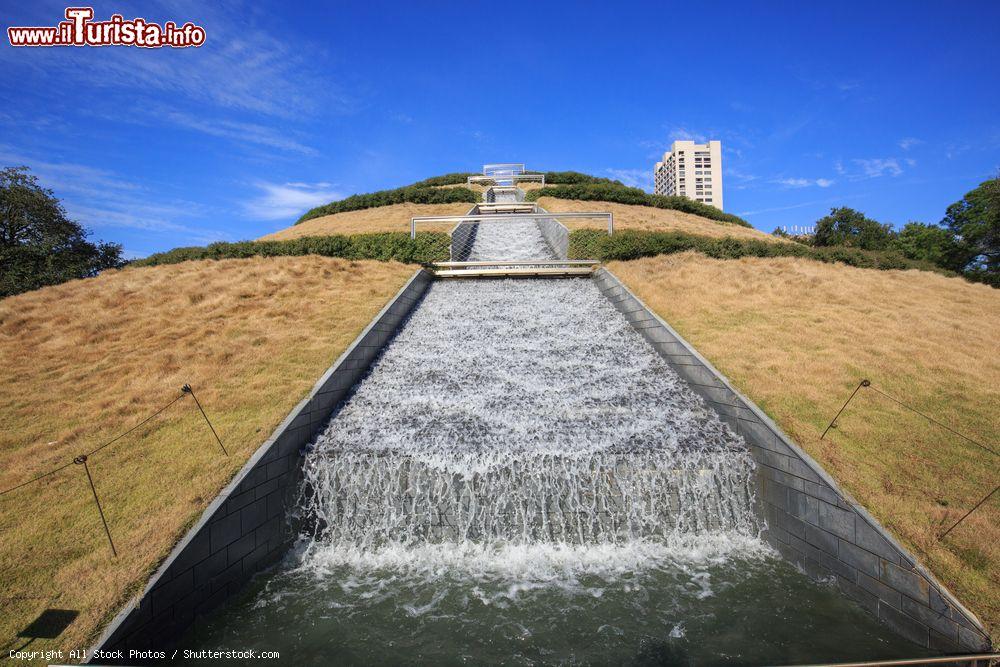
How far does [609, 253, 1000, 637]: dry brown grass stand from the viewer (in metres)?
5.29

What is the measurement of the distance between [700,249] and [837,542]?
13.5 metres

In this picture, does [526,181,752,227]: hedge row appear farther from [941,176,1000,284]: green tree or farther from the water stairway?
the water stairway

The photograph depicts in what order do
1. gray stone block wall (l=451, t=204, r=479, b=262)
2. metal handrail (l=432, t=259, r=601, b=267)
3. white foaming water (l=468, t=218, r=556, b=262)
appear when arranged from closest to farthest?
metal handrail (l=432, t=259, r=601, b=267)
gray stone block wall (l=451, t=204, r=479, b=262)
white foaming water (l=468, t=218, r=556, b=262)

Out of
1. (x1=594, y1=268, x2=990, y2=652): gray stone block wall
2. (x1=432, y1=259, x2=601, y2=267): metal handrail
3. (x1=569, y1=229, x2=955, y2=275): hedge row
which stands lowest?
(x1=594, y1=268, x2=990, y2=652): gray stone block wall

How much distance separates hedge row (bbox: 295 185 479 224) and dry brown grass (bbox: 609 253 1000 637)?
910 inches

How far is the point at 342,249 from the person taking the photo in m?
17.9

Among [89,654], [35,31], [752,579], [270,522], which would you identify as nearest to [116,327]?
[35,31]

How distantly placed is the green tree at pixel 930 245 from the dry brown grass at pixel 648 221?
21.2 metres

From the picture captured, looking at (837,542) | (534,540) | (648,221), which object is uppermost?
(648,221)

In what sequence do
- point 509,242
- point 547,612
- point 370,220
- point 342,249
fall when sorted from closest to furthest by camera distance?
point 547,612
point 342,249
point 509,242
point 370,220

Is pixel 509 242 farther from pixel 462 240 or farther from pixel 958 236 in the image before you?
pixel 958 236

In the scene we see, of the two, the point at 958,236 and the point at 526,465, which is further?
the point at 958,236

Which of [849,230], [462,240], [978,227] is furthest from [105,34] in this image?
[849,230]

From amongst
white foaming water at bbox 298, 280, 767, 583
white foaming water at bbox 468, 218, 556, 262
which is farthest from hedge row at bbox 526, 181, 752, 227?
white foaming water at bbox 298, 280, 767, 583
